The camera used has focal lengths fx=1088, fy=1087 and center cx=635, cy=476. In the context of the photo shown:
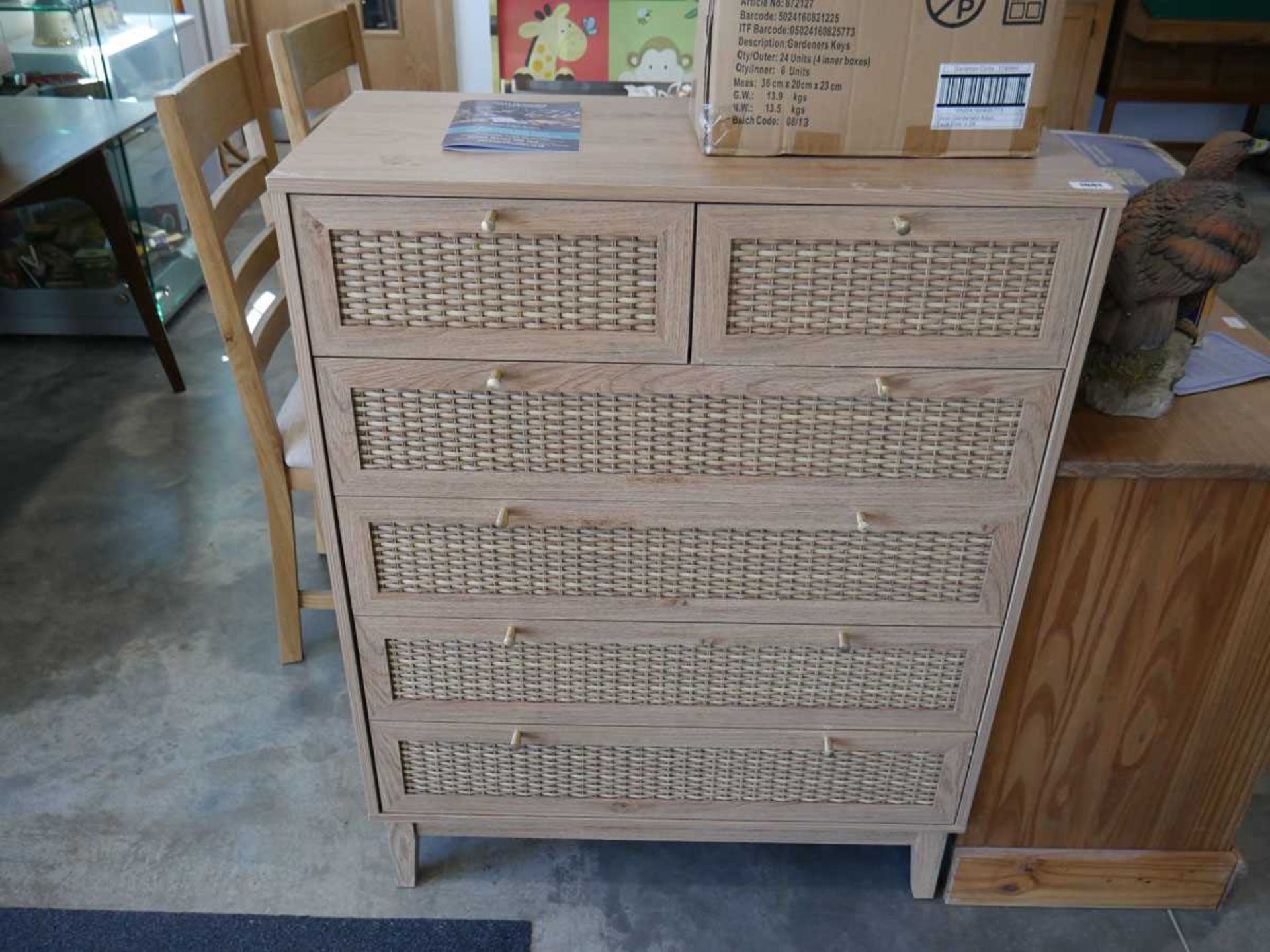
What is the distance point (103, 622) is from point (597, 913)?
1.23 m

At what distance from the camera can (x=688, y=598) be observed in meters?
1.39

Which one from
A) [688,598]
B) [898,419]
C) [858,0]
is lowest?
[688,598]

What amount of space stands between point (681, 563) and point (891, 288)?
16.9 inches

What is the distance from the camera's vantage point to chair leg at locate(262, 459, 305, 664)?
1924mm

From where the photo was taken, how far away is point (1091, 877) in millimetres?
1646

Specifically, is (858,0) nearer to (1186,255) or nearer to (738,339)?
(738,339)

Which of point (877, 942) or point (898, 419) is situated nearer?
point (898, 419)

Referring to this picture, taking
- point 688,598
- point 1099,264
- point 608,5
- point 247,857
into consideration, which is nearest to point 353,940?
point 247,857

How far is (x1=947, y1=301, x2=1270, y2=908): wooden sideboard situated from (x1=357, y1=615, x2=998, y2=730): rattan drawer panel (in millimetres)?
124

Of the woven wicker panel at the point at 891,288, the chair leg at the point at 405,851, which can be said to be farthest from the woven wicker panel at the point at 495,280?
the chair leg at the point at 405,851

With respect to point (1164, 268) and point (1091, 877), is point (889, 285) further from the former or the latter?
point (1091, 877)

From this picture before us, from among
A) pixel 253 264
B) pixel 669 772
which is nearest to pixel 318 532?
pixel 253 264

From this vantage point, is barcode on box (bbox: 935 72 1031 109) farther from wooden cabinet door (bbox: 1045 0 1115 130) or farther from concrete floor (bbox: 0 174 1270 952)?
wooden cabinet door (bbox: 1045 0 1115 130)

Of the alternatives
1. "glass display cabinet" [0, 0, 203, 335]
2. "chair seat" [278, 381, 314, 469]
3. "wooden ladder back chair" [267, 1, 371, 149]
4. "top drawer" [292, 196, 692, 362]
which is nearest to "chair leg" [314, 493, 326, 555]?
"chair seat" [278, 381, 314, 469]
